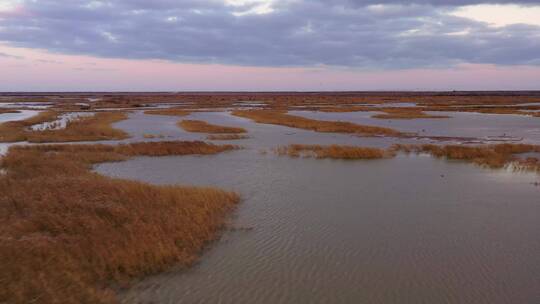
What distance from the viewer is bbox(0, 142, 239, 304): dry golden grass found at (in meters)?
7.14

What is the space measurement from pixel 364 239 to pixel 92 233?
6163 millimetres

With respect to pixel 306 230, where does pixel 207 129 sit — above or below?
above

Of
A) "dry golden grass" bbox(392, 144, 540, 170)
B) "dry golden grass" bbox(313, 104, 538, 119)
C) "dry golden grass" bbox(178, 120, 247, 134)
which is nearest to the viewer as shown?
"dry golden grass" bbox(392, 144, 540, 170)

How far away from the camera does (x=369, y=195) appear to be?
51.9 ft

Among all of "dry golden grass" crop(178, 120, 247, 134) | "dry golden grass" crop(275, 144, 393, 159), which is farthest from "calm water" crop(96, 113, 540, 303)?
"dry golden grass" crop(178, 120, 247, 134)

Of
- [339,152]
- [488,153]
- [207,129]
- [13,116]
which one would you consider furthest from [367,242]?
[13,116]

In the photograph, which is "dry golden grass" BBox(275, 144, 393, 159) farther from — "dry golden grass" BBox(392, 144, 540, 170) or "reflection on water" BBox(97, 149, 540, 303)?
"reflection on water" BBox(97, 149, 540, 303)

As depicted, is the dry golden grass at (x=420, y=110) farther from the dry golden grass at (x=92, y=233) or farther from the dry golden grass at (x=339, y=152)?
the dry golden grass at (x=92, y=233)

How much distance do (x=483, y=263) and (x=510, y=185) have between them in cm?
920

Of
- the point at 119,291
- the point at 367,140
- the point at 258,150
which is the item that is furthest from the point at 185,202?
the point at 367,140

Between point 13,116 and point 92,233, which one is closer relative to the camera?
point 92,233

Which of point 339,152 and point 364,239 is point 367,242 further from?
point 339,152

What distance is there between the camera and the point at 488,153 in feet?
80.1

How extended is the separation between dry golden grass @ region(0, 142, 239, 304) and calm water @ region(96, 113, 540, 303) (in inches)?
21.4
